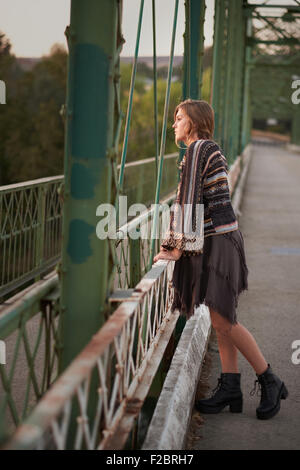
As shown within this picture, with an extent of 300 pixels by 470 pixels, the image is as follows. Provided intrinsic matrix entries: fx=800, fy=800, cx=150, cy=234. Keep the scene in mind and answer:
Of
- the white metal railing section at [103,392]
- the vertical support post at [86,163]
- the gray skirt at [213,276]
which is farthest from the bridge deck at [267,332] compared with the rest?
the vertical support post at [86,163]

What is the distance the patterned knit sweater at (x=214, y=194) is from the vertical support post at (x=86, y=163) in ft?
2.77

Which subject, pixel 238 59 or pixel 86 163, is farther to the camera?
pixel 238 59

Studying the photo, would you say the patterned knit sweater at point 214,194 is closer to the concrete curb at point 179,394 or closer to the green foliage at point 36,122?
the concrete curb at point 179,394

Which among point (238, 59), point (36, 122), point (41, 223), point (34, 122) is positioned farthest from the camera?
point (34, 122)

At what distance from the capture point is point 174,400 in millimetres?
4246

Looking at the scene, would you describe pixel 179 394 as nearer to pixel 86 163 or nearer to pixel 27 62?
pixel 86 163

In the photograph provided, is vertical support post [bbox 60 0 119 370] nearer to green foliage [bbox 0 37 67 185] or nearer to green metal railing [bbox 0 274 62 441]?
green metal railing [bbox 0 274 62 441]

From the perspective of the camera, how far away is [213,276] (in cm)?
442

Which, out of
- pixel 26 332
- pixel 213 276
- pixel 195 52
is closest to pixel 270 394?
pixel 213 276

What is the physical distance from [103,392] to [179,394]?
1.42m

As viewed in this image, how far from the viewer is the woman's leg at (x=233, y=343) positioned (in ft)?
14.9

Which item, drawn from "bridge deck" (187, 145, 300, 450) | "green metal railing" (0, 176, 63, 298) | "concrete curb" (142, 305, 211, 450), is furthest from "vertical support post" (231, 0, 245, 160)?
"concrete curb" (142, 305, 211, 450)

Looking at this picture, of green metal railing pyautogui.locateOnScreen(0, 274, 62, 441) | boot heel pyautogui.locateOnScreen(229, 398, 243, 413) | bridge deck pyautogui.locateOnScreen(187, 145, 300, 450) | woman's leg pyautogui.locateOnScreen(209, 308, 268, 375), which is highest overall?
green metal railing pyautogui.locateOnScreen(0, 274, 62, 441)

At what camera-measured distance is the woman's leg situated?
455 centimetres
